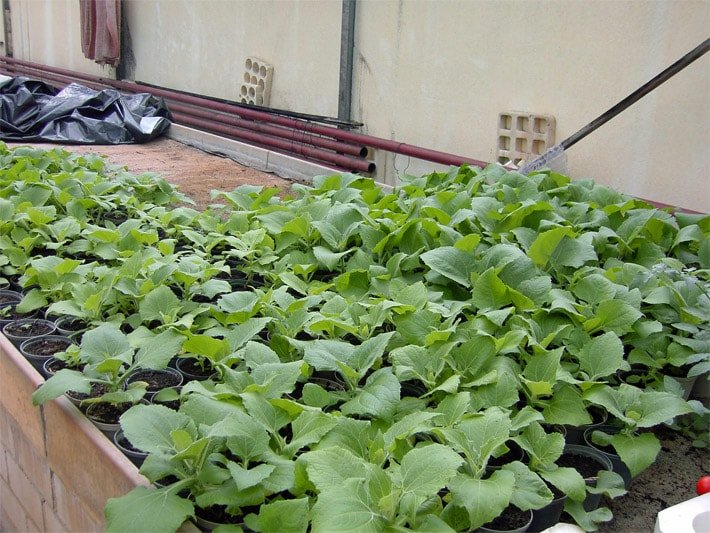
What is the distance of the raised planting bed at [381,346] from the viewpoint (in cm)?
112

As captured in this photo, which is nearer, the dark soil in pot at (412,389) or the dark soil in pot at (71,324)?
the dark soil in pot at (412,389)

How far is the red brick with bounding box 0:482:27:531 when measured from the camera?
194 cm

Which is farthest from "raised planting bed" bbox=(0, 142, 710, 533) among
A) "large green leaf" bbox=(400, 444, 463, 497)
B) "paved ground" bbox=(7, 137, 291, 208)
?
"paved ground" bbox=(7, 137, 291, 208)

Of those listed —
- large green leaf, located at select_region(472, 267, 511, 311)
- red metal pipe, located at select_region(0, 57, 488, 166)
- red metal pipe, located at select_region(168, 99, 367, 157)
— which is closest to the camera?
large green leaf, located at select_region(472, 267, 511, 311)

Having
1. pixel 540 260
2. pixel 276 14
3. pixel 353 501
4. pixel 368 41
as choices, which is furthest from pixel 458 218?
pixel 276 14

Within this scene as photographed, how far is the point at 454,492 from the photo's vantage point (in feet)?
3.60

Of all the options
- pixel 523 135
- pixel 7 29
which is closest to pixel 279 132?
pixel 523 135

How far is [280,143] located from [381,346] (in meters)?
5.00

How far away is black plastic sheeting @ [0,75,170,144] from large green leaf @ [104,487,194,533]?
5341 millimetres

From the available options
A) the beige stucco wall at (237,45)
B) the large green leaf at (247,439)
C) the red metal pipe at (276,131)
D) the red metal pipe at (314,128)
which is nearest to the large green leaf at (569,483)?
the large green leaf at (247,439)

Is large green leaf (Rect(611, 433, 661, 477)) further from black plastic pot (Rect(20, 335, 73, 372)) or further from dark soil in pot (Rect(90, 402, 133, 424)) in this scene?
black plastic pot (Rect(20, 335, 73, 372))

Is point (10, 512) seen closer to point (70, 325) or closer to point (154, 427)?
point (70, 325)

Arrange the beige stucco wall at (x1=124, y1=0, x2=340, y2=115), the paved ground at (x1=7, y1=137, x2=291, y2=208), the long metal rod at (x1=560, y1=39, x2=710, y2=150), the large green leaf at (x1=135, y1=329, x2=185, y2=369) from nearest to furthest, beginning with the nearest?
the large green leaf at (x1=135, y1=329, x2=185, y2=369)
the long metal rod at (x1=560, y1=39, x2=710, y2=150)
the paved ground at (x1=7, y1=137, x2=291, y2=208)
the beige stucco wall at (x1=124, y1=0, x2=340, y2=115)

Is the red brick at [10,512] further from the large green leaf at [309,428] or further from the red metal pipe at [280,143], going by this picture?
the red metal pipe at [280,143]
